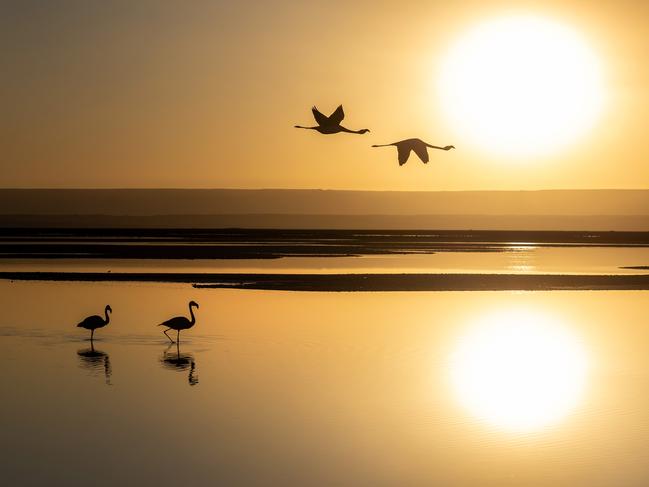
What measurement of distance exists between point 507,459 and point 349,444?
1914 mm

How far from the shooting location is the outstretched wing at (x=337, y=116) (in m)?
18.4

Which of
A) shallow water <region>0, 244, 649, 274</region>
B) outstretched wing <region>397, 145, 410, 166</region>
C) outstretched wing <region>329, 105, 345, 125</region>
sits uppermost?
shallow water <region>0, 244, 649, 274</region>

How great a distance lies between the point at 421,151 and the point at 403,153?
33cm

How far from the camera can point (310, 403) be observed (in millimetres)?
15461

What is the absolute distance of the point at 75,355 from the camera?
19.4 m

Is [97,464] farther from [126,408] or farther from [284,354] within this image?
[284,354]

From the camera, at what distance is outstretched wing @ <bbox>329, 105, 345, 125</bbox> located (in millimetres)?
18375

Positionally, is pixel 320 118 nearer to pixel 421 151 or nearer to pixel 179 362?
pixel 421 151

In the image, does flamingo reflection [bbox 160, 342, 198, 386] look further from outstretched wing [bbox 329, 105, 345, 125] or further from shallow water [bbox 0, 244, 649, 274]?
shallow water [bbox 0, 244, 649, 274]

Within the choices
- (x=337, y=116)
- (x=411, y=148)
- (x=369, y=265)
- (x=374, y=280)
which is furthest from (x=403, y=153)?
(x=369, y=265)

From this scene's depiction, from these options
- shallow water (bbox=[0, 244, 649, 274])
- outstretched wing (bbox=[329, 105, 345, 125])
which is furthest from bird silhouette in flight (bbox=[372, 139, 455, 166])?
shallow water (bbox=[0, 244, 649, 274])

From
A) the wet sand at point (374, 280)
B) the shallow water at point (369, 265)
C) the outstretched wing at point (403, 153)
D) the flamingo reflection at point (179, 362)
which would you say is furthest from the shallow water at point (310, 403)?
the shallow water at point (369, 265)

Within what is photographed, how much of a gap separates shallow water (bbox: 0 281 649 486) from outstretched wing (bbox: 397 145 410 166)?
3.48 meters

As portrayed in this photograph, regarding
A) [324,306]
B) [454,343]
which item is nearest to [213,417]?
[454,343]
